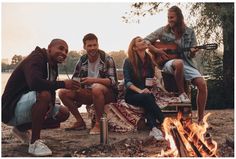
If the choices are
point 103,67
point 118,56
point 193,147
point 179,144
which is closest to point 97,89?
point 103,67

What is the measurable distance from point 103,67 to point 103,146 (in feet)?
3.72

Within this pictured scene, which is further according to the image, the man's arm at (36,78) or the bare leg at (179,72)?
the bare leg at (179,72)

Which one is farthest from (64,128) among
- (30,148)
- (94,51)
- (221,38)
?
(221,38)

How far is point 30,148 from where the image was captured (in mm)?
4426

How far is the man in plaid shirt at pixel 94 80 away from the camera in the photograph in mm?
5410

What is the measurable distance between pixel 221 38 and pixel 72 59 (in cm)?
239

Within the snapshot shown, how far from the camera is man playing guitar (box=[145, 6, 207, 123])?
222 inches

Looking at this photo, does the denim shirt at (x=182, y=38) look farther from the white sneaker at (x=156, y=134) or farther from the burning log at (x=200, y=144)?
the burning log at (x=200, y=144)

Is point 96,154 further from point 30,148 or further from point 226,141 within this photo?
point 226,141

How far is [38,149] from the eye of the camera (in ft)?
14.4

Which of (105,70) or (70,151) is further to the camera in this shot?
(105,70)

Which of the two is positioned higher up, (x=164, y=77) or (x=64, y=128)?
(x=164, y=77)

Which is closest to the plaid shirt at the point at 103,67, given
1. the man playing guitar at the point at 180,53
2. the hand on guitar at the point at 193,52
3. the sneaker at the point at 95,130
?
the sneaker at the point at 95,130

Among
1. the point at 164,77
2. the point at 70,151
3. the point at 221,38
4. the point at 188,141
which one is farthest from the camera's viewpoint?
the point at 221,38
